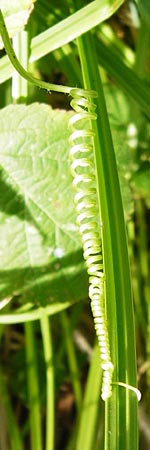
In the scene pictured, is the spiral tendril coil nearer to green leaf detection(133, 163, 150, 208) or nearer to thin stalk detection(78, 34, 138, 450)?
thin stalk detection(78, 34, 138, 450)

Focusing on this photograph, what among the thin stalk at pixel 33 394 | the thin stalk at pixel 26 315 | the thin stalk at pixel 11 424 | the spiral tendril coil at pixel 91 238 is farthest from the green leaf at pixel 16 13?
the thin stalk at pixel 11 424

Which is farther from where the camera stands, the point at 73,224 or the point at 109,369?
the point at 73,224

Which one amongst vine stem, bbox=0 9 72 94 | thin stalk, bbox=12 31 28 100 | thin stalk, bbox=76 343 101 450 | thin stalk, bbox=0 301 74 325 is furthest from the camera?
thin stalk, bbox=76 343 101 450

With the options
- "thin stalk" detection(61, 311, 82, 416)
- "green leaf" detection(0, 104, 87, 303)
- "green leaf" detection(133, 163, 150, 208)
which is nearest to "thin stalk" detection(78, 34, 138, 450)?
"green leaf" detection(0, 104, 87, 303)

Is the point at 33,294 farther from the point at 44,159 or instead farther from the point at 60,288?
the point at 44,159

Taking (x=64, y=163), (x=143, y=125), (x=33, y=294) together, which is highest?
(x=143, y=125)

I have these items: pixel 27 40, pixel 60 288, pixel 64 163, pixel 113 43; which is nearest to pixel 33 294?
pixel 60 288

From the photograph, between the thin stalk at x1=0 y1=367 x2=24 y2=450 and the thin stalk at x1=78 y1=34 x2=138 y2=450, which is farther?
the thin stalk at x1=0 y1=367 x2=24 y2=450

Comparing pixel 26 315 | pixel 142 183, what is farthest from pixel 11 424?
pixel 142 183
